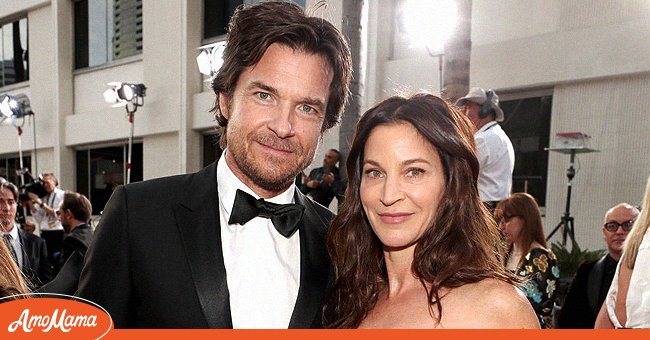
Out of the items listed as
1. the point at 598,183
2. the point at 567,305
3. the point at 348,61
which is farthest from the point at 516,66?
the point at 348,61

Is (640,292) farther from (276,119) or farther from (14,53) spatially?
(14,53)

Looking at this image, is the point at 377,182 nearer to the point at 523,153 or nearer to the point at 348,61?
the point at 348,61

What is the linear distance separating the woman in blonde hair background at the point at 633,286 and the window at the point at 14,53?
1402 cm

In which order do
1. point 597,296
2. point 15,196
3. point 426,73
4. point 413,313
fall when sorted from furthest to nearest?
1. point 426,73
2. point 15,196
3. point 597,296
4. point 413,313

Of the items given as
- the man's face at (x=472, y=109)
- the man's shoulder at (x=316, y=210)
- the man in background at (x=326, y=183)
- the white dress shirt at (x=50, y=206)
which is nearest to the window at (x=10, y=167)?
the white dress shirt at (x=50, y=206)

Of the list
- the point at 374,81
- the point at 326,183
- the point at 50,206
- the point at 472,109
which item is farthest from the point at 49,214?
the point at 472,109

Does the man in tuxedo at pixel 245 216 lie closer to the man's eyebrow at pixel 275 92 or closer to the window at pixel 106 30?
the man's eyebrow at pixel 275 92

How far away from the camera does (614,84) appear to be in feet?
19.5

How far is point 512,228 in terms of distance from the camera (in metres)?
3.31

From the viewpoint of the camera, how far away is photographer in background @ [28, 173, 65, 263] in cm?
687

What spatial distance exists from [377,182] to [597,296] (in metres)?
2.51

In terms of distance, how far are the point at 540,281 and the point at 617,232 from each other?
82cm

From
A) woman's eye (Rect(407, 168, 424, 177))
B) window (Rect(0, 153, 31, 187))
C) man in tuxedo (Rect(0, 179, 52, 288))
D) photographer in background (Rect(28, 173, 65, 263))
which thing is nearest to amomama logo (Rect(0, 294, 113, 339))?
woman's eye (Rect(407, 168, 424, 177))

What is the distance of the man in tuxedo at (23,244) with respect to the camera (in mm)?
4441
